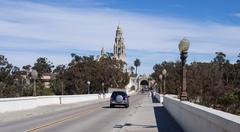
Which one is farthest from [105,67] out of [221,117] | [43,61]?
[221,117]

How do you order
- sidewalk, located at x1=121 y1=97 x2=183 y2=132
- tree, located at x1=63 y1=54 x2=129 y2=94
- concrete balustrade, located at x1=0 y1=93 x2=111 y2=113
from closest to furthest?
sidewalk, located at x1=121 y1=97 x2=183 y2=132, concrete balustrade, located at x1=0 y1=93 x2=111 y2=113, tree, located at x1=63 y1=54 x2=129 y2=94

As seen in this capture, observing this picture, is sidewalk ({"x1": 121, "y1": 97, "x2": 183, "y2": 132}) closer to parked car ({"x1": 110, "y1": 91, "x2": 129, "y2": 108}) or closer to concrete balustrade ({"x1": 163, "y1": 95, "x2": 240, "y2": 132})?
concrete balustrade ({"x1": 163, "y1": 95, "x2": 240, "y2": 132})

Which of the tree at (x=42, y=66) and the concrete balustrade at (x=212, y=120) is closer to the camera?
the concrete balustrade at (x=212, y=120)

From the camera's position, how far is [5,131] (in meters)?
22.8

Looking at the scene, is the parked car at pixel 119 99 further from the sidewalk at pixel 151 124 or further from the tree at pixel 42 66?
the tree at pixel 42 66

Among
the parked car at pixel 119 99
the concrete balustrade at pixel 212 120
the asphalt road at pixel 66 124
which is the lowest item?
the asphalt road at pixel 66 124

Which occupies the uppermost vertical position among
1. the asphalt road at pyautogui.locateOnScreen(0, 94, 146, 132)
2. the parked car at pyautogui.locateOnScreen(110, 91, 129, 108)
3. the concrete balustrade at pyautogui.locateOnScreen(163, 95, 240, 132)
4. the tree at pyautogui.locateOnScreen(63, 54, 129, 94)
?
the tree at pyautogui.locateOnScreen(63, 54, 129, 94)

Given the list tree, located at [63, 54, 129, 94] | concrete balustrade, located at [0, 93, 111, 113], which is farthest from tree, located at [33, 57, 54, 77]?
concrete balustrade, located at [0, 93, 111, 113]

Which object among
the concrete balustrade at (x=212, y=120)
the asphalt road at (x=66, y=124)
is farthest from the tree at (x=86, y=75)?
the concrete balustrade at (x=212, y=120)

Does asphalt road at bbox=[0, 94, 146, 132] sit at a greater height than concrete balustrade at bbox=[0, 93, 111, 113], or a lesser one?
lesser

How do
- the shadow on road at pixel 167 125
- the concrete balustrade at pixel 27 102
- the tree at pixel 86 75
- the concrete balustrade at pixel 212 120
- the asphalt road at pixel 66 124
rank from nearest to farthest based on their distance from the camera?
the concrete balustrade at pixel 212 120 < the shadow on road at pixel 167 125 < the asphalt road at pixel 66 124 < the concrete balustrade at pixel 27 102 < the tree at pixel 86 75

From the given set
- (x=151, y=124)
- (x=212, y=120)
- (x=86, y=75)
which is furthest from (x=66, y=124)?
(x=86, y=75)

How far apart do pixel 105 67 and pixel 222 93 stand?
101359 mm

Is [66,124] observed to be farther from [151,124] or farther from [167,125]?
[167,125]
